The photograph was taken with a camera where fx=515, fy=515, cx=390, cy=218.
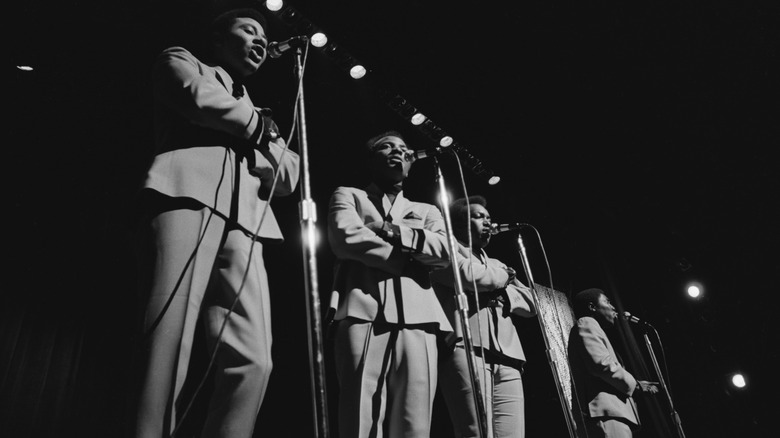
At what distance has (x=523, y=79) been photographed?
468 cm

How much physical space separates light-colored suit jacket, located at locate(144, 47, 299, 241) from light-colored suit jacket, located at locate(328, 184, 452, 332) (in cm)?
59

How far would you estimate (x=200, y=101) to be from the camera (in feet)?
5.51

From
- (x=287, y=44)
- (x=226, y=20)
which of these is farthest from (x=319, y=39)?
(x=287, y=44)

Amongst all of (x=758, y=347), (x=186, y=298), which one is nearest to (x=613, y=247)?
(x=758, y=347)

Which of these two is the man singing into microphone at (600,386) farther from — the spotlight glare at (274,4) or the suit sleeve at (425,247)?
the spotlight glare at (274,4)

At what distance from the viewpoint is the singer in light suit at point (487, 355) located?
2619 millimetres

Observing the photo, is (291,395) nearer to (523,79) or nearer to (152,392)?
(152,392)

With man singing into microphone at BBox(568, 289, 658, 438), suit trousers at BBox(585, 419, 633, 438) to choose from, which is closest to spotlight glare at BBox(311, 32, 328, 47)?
man singing into microphone at BBox(568, 289, 658, 438)

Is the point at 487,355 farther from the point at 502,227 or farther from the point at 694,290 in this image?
the point at 694,290

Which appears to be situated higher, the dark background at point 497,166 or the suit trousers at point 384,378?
the dark background at point 497,166

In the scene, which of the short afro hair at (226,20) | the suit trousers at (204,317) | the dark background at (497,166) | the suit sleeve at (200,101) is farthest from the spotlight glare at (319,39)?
the suit trousers at (204,317)

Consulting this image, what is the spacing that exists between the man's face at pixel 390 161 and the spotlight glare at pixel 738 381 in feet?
18.0

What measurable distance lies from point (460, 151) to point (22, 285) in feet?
12.0

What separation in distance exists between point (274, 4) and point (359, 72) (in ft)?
2.75
